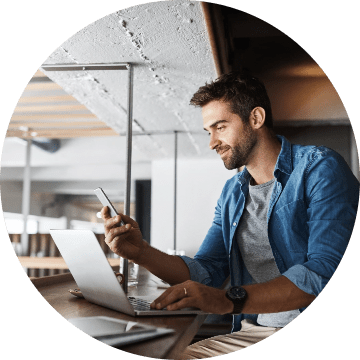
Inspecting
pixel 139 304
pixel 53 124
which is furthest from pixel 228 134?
pixel 53 124

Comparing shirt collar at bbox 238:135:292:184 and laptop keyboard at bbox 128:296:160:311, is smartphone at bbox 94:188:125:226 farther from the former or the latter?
shirt collar at bbox 238:135:292:184

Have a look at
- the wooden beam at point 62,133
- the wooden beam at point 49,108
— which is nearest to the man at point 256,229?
the wooden beam at point 62,133

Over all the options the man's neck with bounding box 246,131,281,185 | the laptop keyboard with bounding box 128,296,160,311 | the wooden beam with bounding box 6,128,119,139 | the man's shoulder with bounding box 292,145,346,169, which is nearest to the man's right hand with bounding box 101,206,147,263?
the laptop keyboard with bounding box 128,296,160,311

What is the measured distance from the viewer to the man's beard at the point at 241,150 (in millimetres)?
1095

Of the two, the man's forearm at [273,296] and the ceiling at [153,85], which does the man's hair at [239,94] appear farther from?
the man's forearm at [273,296]

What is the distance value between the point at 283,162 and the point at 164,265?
46 cm

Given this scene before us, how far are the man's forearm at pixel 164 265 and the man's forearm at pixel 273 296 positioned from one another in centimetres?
20

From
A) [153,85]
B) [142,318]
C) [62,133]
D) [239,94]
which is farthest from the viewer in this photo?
[62,133]

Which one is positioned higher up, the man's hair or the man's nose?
the man's hair

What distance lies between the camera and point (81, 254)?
108 centimetres

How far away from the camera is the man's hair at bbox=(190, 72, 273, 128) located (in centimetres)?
109

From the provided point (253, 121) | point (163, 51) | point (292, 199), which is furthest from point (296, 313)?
point (163, 51)

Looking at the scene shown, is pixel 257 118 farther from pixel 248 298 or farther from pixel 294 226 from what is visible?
pixel 248 298

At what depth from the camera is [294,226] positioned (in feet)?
3.49
